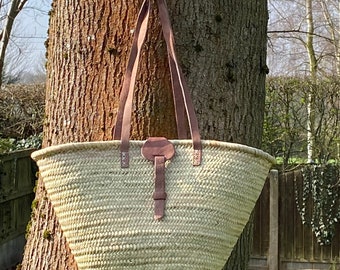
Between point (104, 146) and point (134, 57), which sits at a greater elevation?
point (134, 57)

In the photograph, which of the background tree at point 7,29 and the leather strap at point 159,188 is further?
the background tree at point 7,29

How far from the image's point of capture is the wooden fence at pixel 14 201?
5926 millimetres

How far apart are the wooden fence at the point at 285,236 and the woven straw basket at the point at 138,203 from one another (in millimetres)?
5780

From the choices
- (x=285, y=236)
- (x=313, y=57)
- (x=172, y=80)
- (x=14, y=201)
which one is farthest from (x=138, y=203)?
(x=313, y=57)

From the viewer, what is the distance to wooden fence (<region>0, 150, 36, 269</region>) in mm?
5926

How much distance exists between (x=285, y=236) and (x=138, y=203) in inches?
240

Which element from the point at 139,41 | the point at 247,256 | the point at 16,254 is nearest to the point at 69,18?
the point at 139,41

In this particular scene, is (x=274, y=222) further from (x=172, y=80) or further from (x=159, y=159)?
(x=159, y=159)

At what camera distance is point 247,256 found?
1.83 m

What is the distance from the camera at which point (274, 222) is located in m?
6.91

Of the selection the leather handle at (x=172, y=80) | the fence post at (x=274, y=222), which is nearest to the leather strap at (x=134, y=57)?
the leather handle at (x=172, y=80)

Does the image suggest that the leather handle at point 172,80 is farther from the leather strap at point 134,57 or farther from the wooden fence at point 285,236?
the wooden fence at point 285,236

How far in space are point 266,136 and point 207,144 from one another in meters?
6.53

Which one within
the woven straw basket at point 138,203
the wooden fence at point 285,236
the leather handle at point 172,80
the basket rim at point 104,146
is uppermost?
the leather handle at point 172,80
